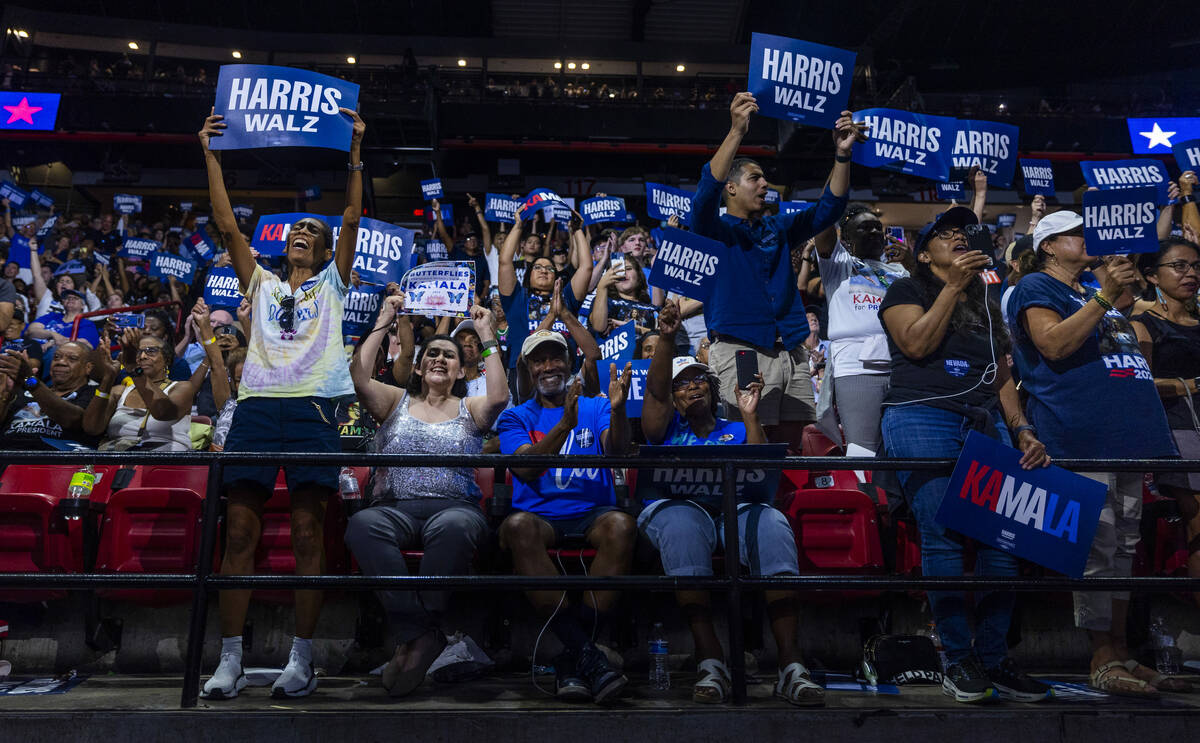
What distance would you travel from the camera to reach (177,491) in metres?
3.75

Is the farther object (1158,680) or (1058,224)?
(1058,224)

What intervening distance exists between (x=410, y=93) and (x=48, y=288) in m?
7.63

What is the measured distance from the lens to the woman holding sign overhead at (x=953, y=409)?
3068mm

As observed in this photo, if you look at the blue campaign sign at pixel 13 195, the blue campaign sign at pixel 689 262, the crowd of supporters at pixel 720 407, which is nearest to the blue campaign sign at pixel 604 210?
the crowd of supporters at pixel 720 407

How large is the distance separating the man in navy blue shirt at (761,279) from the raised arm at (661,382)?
0.67m

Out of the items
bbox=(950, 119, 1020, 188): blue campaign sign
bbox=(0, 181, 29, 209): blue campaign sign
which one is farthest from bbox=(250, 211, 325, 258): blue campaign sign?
bbox=(0, 181, 29, 209): blue campaign sign

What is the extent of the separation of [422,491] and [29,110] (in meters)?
17.1

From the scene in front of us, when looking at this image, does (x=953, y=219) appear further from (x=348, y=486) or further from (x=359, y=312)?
(x=359, y=312)

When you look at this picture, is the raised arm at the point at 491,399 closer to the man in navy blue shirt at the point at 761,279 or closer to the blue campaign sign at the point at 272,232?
the man in navy blue shirt at the point at 761,279

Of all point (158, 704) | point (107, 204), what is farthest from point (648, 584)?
point (107, 204)

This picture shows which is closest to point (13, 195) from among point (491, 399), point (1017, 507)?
point (491, 399)

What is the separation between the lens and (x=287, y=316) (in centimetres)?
371

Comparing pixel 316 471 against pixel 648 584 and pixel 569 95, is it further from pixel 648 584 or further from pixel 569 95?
pixel 569 95

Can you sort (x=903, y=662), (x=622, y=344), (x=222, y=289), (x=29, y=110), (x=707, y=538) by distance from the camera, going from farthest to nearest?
(x=29, y=110) < (x=222, y=289) < (x=622, y=344) < (x=903, y=662) < (x=707, y=538)
